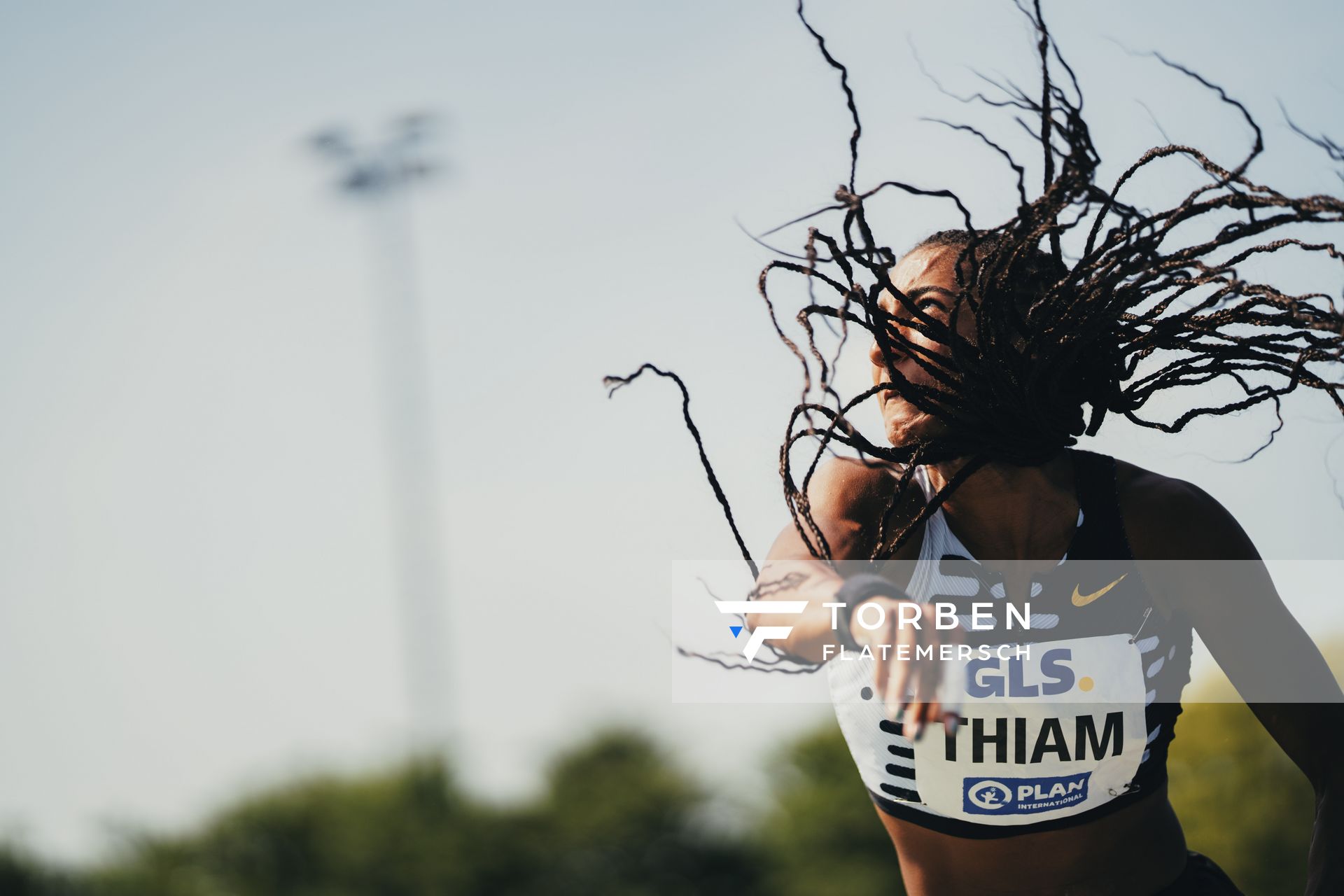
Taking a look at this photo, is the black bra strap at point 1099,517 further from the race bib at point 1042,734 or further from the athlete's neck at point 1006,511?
the race bib at point 1042,734

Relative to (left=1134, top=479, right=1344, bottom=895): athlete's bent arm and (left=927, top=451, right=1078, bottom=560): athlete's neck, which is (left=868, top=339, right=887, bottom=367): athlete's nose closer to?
(left=927, top=451, right=1078, bottom=560): athlete's neck

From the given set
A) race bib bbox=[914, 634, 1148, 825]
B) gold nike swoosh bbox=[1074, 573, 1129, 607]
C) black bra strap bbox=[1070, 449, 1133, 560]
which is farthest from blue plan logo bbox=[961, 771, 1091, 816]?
black bra strap bbox=[1070, 449, 1133, 560]

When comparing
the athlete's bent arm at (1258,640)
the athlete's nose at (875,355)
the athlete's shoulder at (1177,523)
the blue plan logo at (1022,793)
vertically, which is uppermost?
the athlete's nose at (875,355)

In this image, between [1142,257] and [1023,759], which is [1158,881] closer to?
[1023,759]

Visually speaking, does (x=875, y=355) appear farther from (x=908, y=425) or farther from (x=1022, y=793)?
(x=1022, y=793)

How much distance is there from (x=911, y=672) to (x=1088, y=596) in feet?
3.97

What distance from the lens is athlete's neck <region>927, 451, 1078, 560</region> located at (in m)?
2.86

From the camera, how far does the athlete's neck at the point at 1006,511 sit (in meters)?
2.86

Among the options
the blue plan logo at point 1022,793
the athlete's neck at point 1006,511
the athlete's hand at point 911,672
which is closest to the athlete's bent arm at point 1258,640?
the athlete's neck at point 1006,511

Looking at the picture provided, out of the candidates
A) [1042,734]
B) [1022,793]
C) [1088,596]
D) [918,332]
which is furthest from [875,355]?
[1022,793]

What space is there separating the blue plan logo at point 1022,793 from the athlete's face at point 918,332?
0.79 m

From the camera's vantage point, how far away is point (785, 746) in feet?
36.2

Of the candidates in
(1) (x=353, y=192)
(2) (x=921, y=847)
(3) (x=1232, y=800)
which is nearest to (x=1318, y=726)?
(2) (x=921, y=847)

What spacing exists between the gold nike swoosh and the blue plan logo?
38cm
